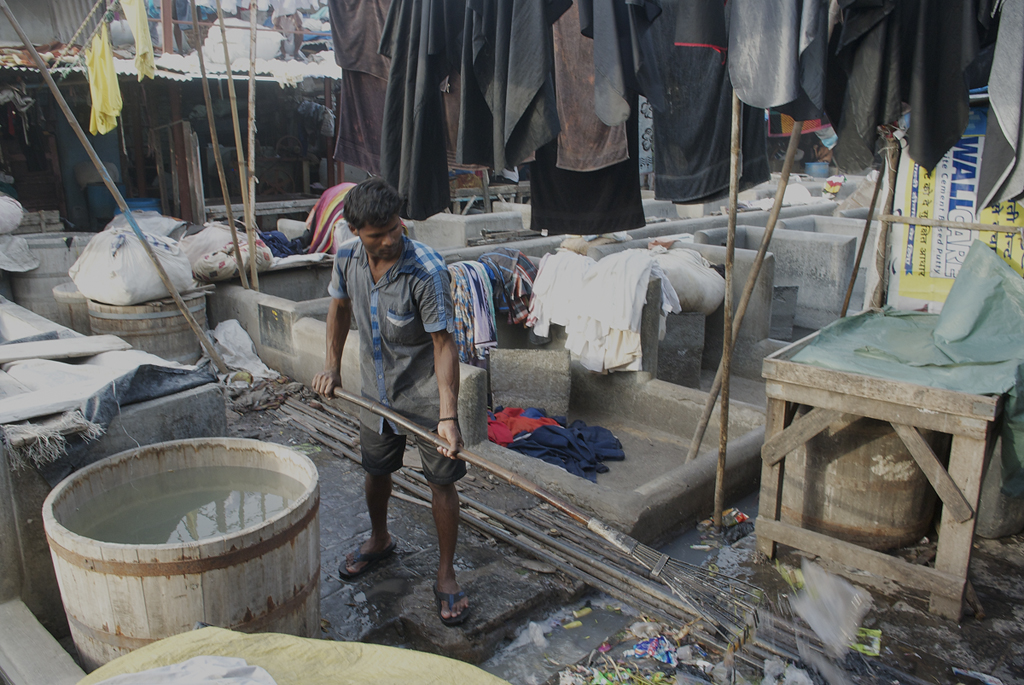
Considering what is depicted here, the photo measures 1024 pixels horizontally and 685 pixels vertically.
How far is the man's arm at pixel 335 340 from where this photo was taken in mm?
3793

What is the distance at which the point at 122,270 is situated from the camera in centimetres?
673

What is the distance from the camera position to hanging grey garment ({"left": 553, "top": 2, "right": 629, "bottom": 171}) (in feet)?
13.9

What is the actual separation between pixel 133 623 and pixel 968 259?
178 inches

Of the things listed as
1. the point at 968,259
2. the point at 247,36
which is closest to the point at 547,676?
the point at 968,259

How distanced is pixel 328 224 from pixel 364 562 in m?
6.87

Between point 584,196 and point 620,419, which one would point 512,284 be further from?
point 584,196

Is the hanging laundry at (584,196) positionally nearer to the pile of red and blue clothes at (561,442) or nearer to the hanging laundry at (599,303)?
the hanging laundry at (599,303)

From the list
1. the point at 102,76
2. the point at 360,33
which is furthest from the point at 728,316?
the point at 102,76

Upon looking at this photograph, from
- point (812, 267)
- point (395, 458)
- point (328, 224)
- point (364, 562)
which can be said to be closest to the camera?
point (395, 458)

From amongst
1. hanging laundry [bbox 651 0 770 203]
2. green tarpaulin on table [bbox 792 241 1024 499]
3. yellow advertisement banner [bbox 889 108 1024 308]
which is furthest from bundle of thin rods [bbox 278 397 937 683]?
yellow advertisement banner [bbox 889 108 1024 308]

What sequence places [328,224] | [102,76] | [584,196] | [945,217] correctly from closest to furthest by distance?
[945,217] → [584,196] → [102,76] → [328,224]

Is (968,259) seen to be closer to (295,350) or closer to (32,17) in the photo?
(295,350)

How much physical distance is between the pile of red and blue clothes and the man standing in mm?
1994

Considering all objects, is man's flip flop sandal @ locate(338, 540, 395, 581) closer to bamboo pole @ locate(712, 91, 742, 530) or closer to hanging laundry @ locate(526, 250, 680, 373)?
bamboo pole @ locate(712, 91, 742, 530)
